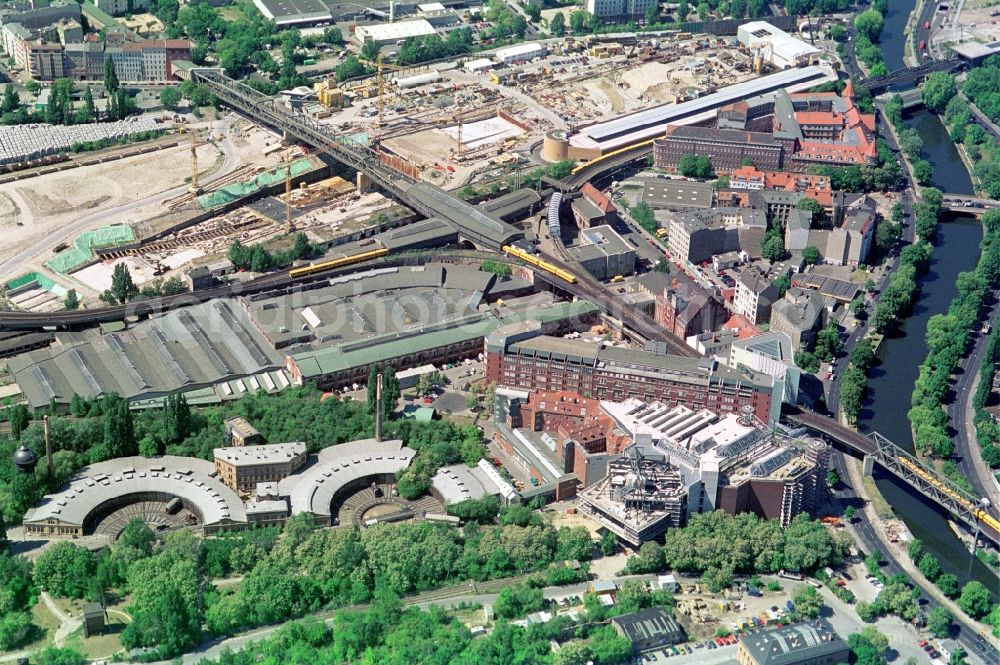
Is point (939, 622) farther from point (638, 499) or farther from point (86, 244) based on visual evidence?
point (86, 244)

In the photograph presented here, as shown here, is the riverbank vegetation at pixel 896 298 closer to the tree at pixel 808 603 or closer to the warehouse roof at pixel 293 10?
the tree at pixel 808 603

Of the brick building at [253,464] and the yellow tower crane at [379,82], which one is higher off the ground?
the yellow tower crane at [379,82]

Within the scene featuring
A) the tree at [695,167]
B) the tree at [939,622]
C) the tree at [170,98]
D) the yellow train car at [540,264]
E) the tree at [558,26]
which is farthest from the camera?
the tree at [558,26]

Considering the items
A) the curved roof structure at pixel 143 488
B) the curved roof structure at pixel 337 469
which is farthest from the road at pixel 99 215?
the curved roof structure at pixel 337 469

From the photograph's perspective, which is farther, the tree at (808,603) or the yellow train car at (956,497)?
the yellow train car at (956,497)

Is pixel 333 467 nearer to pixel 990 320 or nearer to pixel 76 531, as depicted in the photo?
pixel 76 531

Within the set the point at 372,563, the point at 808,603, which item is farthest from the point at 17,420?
the point at 808,603
